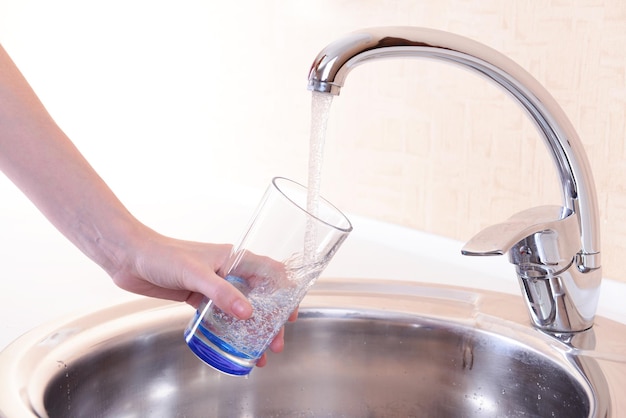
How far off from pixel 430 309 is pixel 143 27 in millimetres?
1312

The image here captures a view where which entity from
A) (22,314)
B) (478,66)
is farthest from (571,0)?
(22,314)

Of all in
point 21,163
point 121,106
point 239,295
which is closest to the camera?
point 239,295

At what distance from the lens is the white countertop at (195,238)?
3.70ft

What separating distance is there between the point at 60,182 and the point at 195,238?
0.63 meters

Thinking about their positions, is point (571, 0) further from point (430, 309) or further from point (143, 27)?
point (143, 27)

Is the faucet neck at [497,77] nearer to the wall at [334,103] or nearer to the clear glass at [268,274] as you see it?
the clear glass at [268,274]

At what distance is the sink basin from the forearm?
0.32ft

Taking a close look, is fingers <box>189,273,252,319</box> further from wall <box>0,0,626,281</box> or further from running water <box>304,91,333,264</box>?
wall <box>0,0,626,281</box>

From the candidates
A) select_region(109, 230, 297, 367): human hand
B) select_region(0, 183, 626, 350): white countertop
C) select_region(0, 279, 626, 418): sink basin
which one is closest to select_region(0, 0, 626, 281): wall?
select_region(0, 183, 626, 350): white countertop

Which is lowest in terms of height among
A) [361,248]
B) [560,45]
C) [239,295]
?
[361,248]

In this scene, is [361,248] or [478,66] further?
[361,248]

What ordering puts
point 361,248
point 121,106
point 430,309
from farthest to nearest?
point 121,106
point 361,248
point 430,309

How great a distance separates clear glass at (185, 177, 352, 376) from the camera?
0.69 meters

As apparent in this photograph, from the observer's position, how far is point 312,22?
151 centimetres
